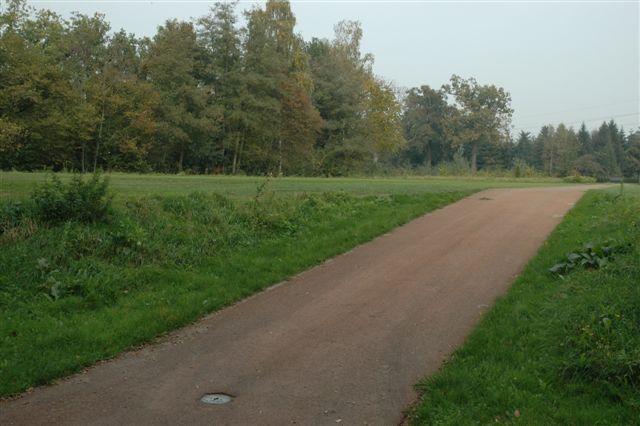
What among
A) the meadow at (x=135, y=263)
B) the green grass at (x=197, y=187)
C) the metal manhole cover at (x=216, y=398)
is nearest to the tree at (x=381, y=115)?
the green grass at (x=197, y=187)

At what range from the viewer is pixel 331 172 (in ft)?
194

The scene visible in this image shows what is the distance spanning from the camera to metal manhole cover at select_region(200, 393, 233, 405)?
513 cm

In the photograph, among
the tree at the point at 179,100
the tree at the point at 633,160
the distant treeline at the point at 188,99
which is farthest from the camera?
the tree at the point at 633,160

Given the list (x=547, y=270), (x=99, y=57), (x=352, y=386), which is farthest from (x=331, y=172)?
(x=352, y=386)

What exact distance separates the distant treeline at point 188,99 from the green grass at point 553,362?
30.5m

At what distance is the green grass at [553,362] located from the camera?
15.3 feet

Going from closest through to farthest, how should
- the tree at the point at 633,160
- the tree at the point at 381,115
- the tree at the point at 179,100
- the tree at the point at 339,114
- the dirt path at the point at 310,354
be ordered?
the dirt path at the point at 310,354
the tree at the point at 179,100
the tree at the point at 339,114
the tree at the point at 381,115
the tree at the point at 633,160

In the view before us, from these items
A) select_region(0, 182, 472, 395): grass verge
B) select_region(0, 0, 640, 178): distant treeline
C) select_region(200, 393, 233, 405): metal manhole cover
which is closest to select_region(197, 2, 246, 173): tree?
select_region(0, 0, 640, 178): distant treeline

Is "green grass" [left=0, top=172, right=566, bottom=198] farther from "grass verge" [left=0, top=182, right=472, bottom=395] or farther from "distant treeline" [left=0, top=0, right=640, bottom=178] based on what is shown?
"distant treeline" [left=0, top=0, right=640, bottom=178]

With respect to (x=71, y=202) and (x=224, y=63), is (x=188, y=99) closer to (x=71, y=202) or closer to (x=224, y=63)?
(x=224, y=63)

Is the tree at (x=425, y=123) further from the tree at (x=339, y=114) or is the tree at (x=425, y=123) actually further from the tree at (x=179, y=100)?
the tree at (x=179, y=100)

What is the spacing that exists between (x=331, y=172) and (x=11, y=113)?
30624 mm

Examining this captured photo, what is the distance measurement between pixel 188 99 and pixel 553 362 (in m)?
44.6

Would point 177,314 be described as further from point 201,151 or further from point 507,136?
point 507,136
